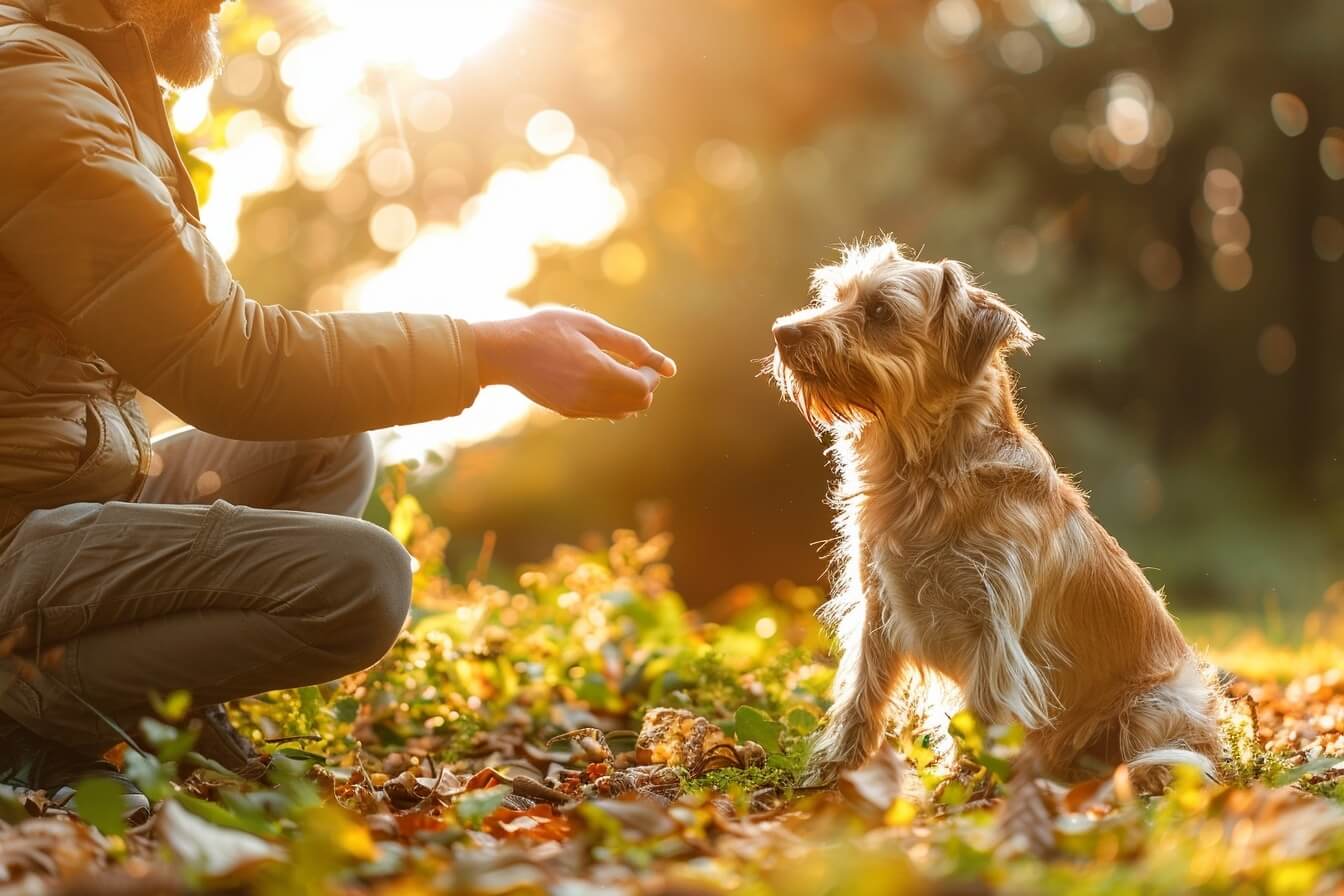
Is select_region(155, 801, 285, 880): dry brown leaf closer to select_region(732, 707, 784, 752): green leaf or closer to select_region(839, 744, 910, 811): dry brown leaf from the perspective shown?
select_region(839, 744, 910, 811): dry brown leaf

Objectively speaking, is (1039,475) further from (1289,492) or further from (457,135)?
(457,135)

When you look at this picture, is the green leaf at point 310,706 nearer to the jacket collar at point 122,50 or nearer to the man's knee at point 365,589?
the man's knee at point 365,589

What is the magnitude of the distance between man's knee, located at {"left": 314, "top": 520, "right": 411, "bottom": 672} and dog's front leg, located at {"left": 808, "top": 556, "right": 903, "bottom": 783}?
1282mm

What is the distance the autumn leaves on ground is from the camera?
1856 mm

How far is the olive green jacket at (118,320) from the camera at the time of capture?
2842mm

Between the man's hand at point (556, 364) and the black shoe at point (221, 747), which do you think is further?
the black shoe at point (221, 747)

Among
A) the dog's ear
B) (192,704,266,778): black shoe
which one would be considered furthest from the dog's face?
(192,704,266,778): black shoe

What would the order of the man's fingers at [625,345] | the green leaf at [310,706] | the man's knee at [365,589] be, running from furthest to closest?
the green leaf at [310,706]
the man's fingers at [625,345]
the man's knee at [365,589]

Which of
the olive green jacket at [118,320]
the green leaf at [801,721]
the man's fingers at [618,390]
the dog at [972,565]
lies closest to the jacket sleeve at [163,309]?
the olive green jacket at [118,320]

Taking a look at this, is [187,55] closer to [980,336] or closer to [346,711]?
[346,711]

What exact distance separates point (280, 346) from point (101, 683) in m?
1.00

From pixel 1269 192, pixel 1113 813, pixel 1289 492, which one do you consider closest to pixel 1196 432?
pixel 1289 492

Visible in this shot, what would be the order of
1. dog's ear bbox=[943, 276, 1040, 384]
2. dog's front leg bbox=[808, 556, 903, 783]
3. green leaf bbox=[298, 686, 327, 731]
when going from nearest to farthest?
dog's front leg bbox=[808, 556, 903, 783]
dog's ear bbox=[943, 276, 1040, 384]
green leaf bbox=[298, 686, 327, 731]

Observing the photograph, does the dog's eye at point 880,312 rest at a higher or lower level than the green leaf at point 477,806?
higher
